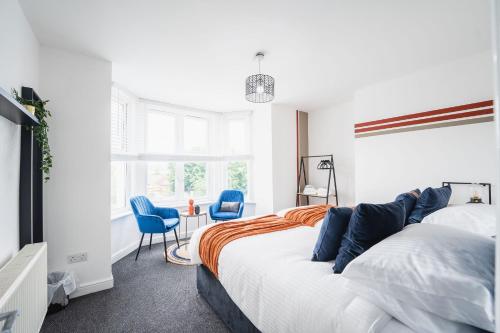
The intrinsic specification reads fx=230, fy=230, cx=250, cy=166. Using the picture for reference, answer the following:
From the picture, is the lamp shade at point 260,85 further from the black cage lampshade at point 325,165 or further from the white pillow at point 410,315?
the black cage lampshade at point 325,165

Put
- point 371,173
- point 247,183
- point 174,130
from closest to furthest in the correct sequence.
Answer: point 371,173 < point 174,130 < point 247,183

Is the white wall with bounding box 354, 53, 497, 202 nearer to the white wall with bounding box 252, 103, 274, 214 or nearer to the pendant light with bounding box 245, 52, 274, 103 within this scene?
the white wall with bounding box 252, 103, 274, 214

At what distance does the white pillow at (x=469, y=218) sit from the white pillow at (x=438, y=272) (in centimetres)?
105

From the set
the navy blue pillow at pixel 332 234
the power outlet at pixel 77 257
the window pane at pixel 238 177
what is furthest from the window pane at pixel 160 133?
the navy blue pillow at pixel 332 234

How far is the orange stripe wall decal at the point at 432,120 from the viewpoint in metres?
2.54

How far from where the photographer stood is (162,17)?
1.94 meters

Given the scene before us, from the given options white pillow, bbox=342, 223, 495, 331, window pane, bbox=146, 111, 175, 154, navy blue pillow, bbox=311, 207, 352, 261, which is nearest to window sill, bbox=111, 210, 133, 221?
window pane, bbox=146, 111, 175, 154

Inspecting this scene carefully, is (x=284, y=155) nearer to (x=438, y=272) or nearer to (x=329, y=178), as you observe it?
(x=329, y=178)

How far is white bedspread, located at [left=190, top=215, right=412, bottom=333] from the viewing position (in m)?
0.97

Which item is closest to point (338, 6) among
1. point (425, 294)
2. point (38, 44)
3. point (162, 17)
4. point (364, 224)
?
point (162, 17)

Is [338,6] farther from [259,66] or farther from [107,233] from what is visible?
[107,233]

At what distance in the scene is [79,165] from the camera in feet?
7.97

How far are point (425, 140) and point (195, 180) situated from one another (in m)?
3.89

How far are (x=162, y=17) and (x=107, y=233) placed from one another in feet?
7.43
